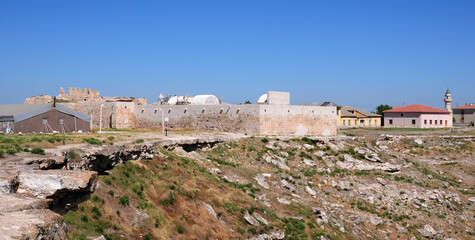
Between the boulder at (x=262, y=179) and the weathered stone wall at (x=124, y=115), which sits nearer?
the boulder at (x=262, y=179)

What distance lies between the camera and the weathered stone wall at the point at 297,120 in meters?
33.7

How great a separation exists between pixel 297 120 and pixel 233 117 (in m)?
5.51

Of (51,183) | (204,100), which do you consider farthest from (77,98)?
(51,183)

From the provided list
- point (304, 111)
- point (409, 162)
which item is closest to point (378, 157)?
point (409, 162)

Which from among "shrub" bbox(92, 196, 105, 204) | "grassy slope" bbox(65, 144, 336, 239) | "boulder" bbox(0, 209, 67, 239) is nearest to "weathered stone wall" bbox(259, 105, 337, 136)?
"grassy slope" bbox(65, 144, 336, 239)

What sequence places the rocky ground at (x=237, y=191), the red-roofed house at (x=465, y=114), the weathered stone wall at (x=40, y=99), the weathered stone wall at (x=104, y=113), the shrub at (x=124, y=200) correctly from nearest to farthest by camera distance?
the rocky ground at (x=237, y=191) < the shrub at (x=124, y=200) < the weathered stone wall at (x=104, y=113) < the weathered stone wall at (x=40, y=99) < the red-roofed house at (x=465, y=114)

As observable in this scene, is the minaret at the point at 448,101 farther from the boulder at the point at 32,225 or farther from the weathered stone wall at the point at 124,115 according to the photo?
the boulder at the point at 32,225

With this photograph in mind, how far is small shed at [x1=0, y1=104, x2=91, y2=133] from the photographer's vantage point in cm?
2842

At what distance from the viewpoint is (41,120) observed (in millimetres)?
29641

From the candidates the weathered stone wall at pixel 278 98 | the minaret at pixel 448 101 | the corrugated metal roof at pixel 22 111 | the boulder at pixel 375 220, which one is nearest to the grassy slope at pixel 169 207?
the boulder at pixel 375 220

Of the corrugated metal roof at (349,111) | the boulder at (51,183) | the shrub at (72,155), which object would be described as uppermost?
the corrugated metal roof at (349,111)

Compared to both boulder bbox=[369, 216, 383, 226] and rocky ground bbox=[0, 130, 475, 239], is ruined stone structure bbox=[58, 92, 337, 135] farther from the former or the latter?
boulder bbox=[369, 216, 383, 226]

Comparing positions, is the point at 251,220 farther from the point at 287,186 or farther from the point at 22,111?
the point at 22,111

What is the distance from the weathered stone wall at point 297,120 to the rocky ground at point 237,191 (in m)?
2.36
